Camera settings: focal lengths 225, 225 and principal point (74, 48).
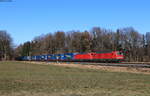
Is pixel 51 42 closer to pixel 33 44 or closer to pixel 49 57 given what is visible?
pixel 33 44

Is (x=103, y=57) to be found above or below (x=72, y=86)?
above

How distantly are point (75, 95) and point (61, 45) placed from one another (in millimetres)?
140803

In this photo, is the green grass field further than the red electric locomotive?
No

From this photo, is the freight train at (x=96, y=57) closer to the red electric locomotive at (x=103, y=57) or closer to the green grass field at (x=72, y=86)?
the red electric locomotive at (x=103, y=57)

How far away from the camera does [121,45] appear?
120375 mm

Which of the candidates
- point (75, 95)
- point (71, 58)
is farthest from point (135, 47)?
point (75, 95)

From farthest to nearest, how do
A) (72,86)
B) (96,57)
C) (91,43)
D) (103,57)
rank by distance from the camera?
(91,43)
(96,57)
(103,57)
(72,86)

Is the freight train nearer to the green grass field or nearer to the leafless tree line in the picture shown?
the leafless tree line

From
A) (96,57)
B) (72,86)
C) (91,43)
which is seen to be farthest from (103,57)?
(91,43)

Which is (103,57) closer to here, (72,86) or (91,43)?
(72,86)

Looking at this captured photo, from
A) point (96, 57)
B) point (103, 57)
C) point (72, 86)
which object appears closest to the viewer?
point (72, 86)

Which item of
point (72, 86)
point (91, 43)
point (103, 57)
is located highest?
point (91, 43)

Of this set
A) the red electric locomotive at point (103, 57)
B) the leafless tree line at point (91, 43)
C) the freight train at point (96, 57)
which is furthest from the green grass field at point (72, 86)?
the leafless tree line at point (91, 43)

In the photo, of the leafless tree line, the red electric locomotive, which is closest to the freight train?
the red electric locomotive
